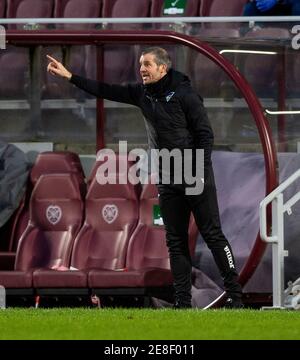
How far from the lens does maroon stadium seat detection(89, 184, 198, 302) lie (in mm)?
15312

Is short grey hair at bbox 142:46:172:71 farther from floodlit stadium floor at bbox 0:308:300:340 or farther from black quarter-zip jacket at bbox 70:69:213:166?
floodlit stadium floor at bbox 0:308:300:340

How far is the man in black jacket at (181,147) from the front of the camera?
13.6 m

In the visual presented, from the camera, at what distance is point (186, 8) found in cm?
1742

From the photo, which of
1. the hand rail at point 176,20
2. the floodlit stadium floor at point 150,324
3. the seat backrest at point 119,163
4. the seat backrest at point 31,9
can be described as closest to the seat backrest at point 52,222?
the seat backrest at point 119,163

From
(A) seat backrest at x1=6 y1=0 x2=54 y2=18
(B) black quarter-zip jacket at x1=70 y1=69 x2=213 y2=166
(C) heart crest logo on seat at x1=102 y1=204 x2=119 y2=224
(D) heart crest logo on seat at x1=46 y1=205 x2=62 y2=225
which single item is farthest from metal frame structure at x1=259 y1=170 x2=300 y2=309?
(A) seat backrest at x1=6 y1=0 x2=54 y2=18

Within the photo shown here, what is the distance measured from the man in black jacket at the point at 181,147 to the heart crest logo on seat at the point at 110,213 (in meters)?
2.46

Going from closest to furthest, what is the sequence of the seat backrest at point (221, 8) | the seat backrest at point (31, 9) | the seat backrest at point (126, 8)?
the seat backrest at point (221, 8) < the seat backrest at point (126, 8) < the seat backrest at point (31, 9)

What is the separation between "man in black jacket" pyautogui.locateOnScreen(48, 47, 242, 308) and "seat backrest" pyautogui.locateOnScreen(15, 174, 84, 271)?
277cm

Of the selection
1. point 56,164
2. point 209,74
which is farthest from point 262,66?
point 56,164

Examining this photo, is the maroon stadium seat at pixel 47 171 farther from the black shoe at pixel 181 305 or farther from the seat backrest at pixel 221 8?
the black shoe at pixel 181 305

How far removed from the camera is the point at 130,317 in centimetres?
1248

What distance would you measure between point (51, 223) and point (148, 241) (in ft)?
3.80

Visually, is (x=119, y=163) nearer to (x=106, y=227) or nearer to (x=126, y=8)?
(x=106, y=227)
